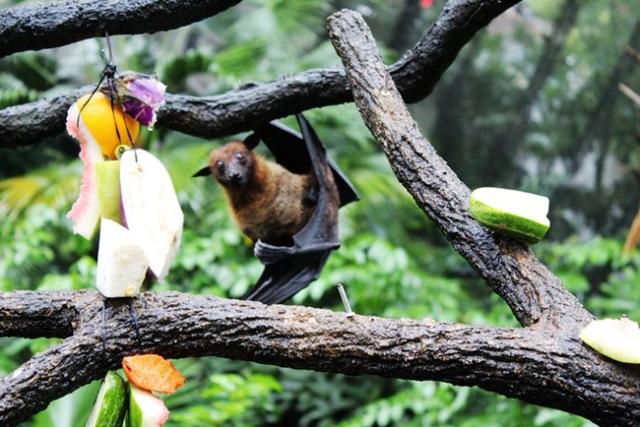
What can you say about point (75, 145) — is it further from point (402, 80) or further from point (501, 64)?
point (402, 80)

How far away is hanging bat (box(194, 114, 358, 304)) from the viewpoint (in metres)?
2.05

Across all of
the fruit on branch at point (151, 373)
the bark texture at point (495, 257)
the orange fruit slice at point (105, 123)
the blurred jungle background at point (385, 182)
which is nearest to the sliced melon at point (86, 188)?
the orange fruit slice at point (105, 123)

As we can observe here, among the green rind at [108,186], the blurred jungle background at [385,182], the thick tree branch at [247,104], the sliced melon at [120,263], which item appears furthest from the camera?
the blurred jungle background at [385,182]

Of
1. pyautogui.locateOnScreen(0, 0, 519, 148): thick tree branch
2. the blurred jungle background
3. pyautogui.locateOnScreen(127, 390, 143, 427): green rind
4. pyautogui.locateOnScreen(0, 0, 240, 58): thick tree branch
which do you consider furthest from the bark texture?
the blurred jungle background

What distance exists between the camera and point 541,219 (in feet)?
4.48

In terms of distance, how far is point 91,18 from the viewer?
4.98 feet

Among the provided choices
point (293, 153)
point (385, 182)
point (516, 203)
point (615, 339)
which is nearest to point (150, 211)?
point (516, 203)

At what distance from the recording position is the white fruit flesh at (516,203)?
1.36m

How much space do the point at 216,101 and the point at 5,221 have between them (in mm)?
2738

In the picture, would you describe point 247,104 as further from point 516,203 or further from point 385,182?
point 385,182

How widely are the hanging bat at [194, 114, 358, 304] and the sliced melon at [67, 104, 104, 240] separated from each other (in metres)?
0.59

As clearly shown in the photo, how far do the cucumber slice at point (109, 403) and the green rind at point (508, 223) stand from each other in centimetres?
65

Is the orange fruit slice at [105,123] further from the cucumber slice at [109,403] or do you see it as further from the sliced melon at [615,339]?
the sliced melon at [615,339]

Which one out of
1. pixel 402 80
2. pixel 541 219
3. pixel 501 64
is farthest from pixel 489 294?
pixel 541 219
